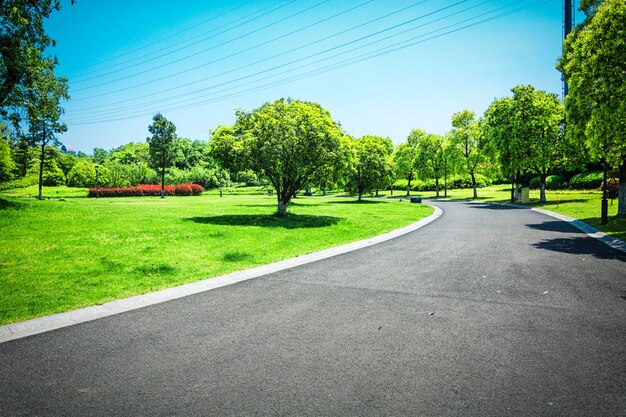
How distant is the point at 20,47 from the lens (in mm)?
19250

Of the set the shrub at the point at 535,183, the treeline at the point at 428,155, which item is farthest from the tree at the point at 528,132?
the shrub at the point at 535,183

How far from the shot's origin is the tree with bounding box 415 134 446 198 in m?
53.0

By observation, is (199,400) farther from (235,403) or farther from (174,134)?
(174,134)

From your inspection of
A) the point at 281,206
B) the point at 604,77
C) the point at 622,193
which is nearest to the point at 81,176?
the point at 281,206

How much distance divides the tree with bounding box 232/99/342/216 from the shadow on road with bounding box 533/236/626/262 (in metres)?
10.6

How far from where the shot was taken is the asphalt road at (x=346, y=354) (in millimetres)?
3318

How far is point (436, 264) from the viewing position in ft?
31.0

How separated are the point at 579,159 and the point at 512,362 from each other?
127 ft

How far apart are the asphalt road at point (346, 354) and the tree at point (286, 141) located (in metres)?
11.0

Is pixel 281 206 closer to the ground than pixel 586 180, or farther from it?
closer to the ground

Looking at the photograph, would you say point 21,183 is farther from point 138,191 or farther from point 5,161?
point 138,191

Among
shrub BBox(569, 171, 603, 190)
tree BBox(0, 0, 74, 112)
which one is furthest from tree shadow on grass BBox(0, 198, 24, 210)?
shrub BBox(569, 171, 603, 190)

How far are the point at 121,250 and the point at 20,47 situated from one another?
55.8 ft

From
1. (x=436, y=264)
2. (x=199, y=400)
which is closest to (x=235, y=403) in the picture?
(x=199, y=400)
